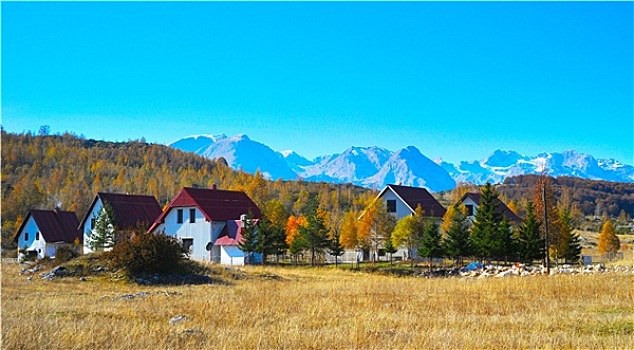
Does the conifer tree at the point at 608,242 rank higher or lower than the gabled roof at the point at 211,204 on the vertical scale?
lower

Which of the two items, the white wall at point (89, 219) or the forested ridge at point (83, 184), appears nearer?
the white wall at point (89, 219)

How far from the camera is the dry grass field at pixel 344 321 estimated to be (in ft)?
32.7

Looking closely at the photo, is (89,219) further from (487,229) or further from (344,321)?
(344,321)

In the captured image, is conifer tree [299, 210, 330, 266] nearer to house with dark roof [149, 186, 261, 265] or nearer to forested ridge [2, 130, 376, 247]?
house with dark roof [149, 186, 261, 265]

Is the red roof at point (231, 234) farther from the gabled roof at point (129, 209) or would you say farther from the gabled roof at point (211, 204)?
the gabled roof at point (129, 209)

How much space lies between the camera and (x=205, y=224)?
5575 cm

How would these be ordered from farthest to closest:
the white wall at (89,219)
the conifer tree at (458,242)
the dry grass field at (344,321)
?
the white wall at (89,219) < the conifer tree at (458,242) < the dry grass field at (344,321)

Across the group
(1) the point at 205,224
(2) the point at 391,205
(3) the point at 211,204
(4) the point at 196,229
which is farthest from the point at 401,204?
(4) the point at 196,229

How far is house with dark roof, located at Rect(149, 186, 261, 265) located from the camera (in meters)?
54.6

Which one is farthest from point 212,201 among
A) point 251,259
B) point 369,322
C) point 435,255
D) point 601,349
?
point 601,349

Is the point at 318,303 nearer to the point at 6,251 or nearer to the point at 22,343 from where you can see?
the point at 22,343

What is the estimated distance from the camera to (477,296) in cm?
1808

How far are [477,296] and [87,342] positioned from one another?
1205 centimetres

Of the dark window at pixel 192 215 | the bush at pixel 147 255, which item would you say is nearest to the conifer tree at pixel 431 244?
the bush at pixel 147 255
